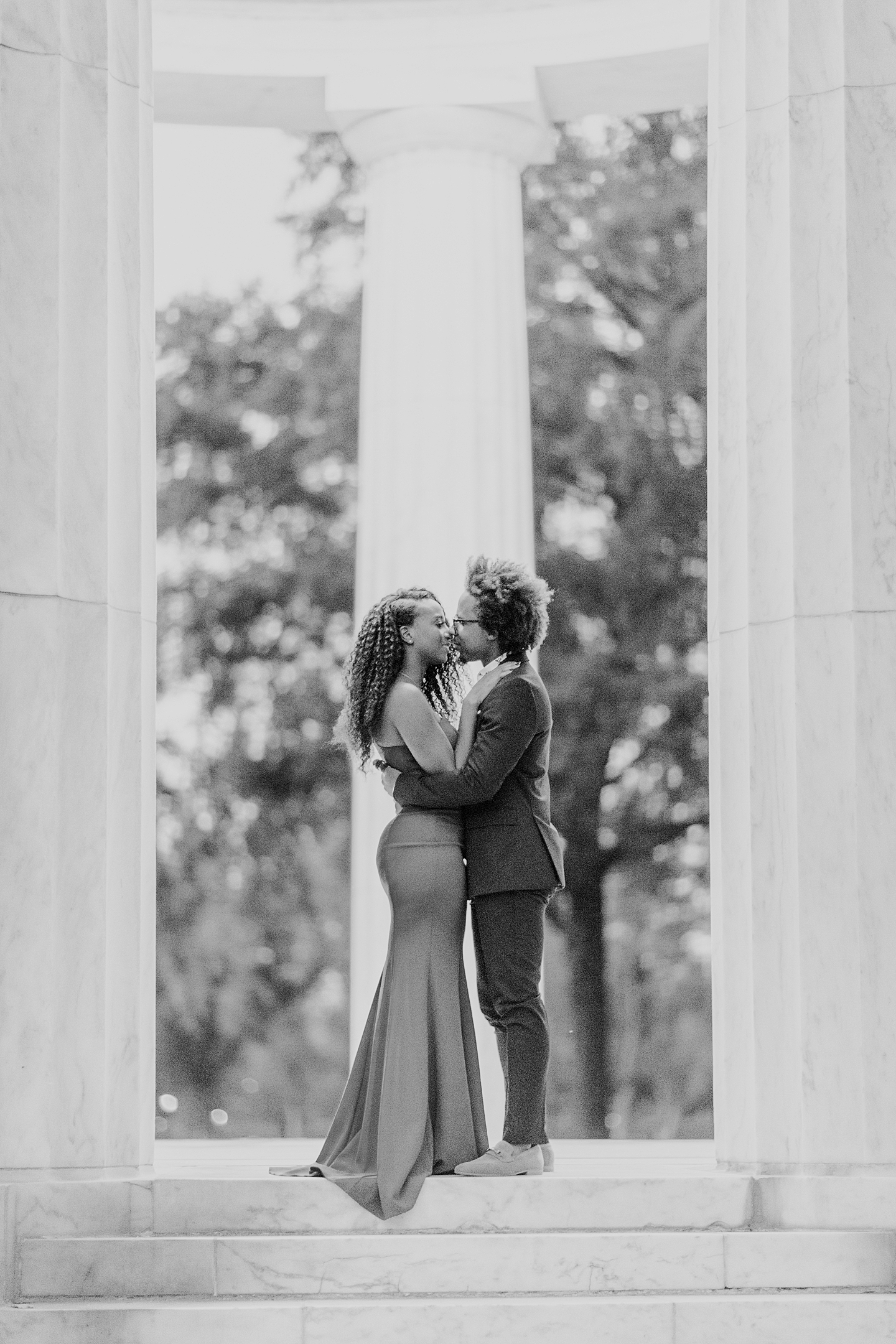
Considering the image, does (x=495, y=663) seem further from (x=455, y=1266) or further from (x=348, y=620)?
(x=348, y=620)

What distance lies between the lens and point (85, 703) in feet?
107

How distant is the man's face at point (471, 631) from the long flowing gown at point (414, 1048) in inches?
79.5

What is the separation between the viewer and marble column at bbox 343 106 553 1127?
49.2 m

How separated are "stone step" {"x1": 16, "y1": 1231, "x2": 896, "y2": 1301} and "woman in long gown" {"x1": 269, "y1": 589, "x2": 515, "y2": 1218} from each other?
1057mm

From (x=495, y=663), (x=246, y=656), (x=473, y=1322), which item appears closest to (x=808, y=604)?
(x=495, y=663)

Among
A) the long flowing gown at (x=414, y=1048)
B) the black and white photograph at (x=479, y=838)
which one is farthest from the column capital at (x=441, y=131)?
the long flowing gown at (x=414, y=1048)

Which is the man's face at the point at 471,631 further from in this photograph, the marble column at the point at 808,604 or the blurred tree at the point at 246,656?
the blurred tree at the point at 246,656

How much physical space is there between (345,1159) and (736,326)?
15534 mm

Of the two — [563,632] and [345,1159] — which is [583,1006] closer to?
[563,632]

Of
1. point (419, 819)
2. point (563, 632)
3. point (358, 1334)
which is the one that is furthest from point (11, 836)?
point (563, 632)

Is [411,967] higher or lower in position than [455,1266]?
higher

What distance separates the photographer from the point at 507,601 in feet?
107

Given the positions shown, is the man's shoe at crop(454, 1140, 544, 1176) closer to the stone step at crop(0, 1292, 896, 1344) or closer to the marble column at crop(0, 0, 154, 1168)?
the stone step at crop(0, 1292, 896, 1344)

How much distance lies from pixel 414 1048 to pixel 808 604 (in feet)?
31.8
